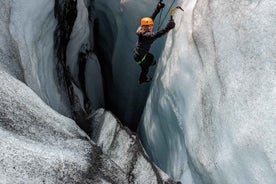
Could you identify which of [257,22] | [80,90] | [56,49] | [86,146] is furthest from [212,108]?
[80,90]

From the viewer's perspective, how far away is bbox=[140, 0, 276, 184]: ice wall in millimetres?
2461

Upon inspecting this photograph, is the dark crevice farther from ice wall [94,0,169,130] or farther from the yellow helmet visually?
the yellow helmet

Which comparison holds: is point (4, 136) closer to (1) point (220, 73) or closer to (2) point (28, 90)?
(2) point (28, 90)

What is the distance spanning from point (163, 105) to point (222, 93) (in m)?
1.35

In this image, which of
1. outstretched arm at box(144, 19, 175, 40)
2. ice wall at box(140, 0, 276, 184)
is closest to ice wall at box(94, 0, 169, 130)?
outstretched arm at box(144, 19, 175, 40)

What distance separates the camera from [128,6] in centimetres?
528

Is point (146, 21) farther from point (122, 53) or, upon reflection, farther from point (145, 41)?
point (122, 53)

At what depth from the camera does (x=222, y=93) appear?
289 cm

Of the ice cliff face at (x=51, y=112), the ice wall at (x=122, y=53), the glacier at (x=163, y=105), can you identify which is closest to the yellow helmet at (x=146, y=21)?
the glacier at (x=163, y=105)

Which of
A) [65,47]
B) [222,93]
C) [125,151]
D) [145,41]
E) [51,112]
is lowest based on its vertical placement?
[125,151]

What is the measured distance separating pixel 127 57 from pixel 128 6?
2.81 feet

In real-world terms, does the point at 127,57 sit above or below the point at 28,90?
below

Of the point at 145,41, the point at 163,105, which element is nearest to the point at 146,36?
the point at 145,41

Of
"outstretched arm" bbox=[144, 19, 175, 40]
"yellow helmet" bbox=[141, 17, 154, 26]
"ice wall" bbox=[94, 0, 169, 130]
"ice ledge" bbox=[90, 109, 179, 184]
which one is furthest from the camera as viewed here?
"ice wall" bbox=[94, 0, 169, 130]
